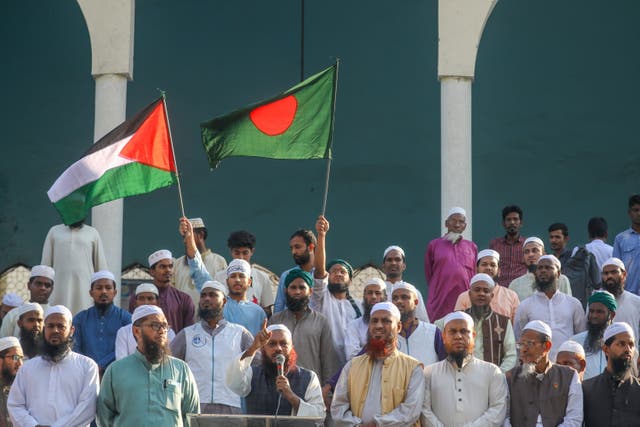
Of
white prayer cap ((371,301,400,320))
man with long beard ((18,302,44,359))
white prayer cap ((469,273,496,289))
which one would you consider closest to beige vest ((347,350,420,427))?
white prayer cap ((371,301,400,320))

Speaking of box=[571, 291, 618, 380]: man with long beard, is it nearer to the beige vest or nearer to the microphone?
the beige vest

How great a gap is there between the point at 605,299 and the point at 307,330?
211 centimetres

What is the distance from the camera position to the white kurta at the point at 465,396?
30.3ft

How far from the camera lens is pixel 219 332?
404 inches

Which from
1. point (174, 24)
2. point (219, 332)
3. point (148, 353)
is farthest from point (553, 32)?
point (148, 353)

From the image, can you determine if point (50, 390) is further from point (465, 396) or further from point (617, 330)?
point (617, 330)

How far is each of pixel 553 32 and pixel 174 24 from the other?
3788 mm

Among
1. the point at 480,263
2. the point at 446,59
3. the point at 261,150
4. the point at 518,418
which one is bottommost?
the point at 518,418

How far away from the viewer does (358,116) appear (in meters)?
15.1

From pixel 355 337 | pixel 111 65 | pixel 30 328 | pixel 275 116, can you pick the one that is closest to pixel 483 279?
pixel 355 337

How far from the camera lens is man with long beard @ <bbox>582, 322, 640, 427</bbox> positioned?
9.27 meters

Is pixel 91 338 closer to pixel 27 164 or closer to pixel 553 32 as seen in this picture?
pixel 27 164

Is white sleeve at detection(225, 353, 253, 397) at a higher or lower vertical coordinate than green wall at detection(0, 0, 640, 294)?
lower

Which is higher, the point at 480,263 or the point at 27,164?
the point at 27,164
